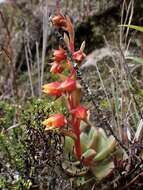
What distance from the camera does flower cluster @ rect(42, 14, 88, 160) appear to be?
1723mm

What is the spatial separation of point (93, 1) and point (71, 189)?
5.70 feet

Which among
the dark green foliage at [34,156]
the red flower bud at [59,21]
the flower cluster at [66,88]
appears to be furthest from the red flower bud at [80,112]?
the red flower bud at [59,21]

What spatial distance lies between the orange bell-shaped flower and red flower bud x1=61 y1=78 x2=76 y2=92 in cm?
9

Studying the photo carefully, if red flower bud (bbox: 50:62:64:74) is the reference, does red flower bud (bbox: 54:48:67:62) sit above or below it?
above

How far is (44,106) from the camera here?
6.50ft

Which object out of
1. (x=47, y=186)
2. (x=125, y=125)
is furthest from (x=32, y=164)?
(x=125, y=125)

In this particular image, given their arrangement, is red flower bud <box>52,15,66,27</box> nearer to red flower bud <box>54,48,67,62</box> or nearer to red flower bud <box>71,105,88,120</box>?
red flower bud <box>54,48,67,62</box>

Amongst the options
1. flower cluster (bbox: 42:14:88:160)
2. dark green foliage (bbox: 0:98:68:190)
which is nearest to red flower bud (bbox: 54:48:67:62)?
flower cluster (bbox: 42:14:88:160)

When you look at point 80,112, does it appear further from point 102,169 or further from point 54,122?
point 102,169

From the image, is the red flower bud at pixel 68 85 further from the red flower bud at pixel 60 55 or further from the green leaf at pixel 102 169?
the green leaf at pixel 102 169

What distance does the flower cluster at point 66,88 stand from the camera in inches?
67.8

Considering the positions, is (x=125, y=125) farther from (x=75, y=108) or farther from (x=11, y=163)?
(x=11, y=163)

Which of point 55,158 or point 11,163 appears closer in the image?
point 55,158

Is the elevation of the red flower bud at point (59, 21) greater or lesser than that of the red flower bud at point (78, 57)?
greater
